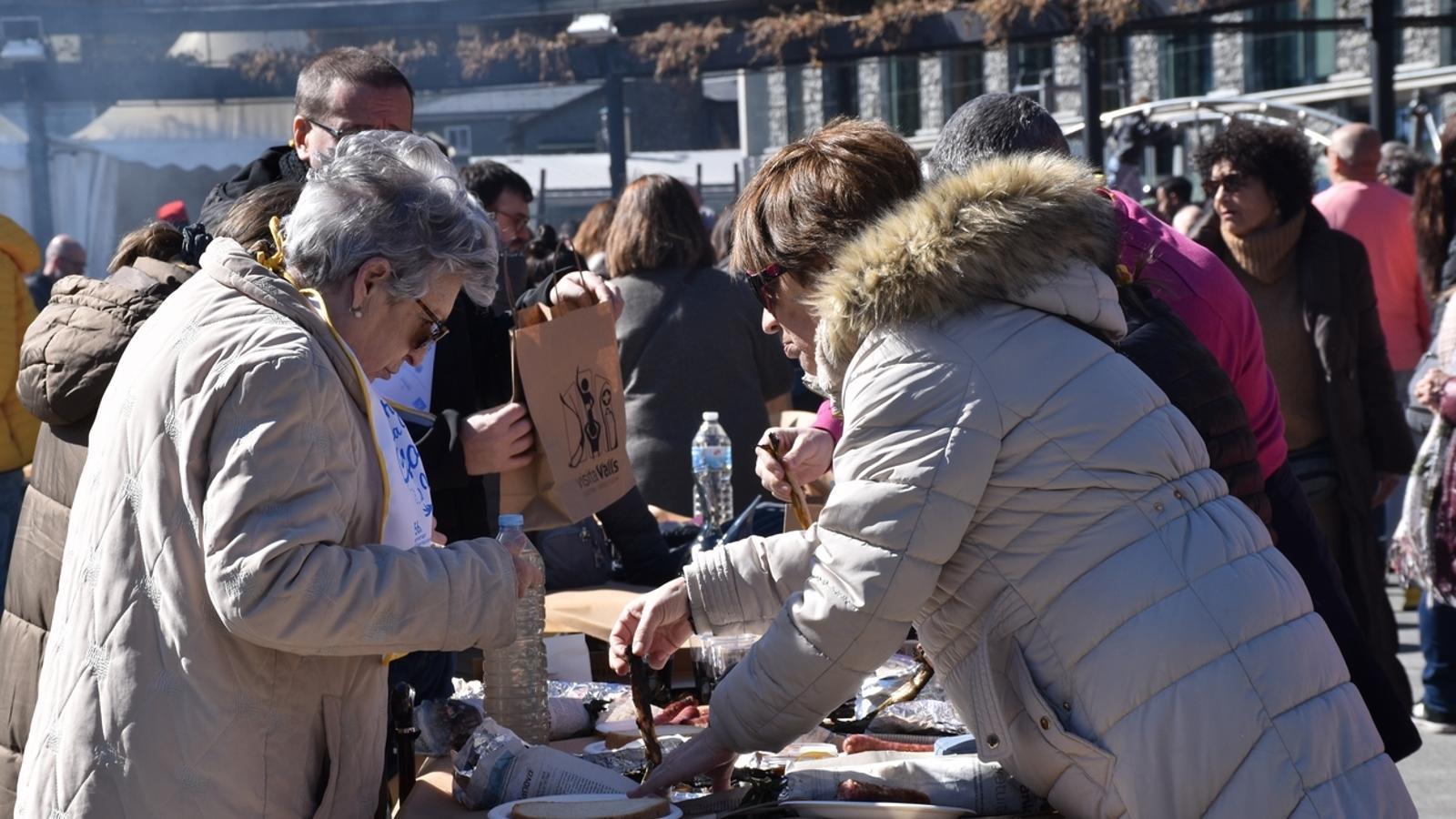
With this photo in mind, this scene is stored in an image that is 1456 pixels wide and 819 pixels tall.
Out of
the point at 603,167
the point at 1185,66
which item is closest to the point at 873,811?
the point at 603,167

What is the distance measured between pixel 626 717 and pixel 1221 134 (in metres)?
2.97

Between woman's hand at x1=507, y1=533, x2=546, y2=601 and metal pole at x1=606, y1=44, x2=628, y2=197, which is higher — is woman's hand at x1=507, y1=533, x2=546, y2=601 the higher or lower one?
the lower one

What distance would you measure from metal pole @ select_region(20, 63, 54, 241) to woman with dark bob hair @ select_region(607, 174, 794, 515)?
31.5 ft


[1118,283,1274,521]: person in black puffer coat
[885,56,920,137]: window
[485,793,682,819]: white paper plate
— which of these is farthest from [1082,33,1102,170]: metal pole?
[885,56,920,137]: window

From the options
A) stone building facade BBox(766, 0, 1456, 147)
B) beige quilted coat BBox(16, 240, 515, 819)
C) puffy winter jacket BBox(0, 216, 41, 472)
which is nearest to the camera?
beige quilted coat BBox(16, 240, 515, 819)

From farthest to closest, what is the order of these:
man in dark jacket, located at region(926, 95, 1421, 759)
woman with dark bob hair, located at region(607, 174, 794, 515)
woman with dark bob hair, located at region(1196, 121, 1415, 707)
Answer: woman with dark bob hair, located at region(607, 174, 794, 515), woman with dark bob hair, located at region(1196, 121, 1415, 707), man in dark jacket, located at region(926, 95, 1421, 759)

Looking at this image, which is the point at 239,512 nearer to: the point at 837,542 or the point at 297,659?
the point at 297,659

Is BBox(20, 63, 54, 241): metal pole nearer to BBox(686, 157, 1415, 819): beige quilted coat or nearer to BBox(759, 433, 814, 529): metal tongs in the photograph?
BBox(759, 433, 814, 529): metal tongs

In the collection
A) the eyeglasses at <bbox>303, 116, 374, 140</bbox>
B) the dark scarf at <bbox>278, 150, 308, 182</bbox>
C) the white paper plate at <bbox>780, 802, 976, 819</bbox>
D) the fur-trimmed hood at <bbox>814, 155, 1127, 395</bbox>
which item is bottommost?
the white paper plate at <bbox>780, 802, 976, 819</bbox>

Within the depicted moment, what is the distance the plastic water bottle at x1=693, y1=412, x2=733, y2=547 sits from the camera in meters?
4.75

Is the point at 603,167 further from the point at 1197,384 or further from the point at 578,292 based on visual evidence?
the point at 1197,384

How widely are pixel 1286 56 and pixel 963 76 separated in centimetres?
630

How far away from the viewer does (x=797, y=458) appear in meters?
2.90

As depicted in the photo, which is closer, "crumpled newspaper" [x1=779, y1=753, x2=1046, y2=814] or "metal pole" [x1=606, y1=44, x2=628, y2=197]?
"crumpled newspaper" [x1=779, y1=753, x2=1046, y2=814]
